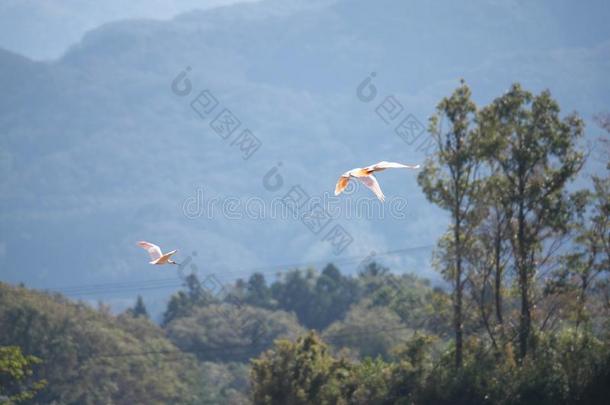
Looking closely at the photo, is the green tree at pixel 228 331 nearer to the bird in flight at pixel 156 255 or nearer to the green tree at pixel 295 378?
the green tree at pixel 295 378

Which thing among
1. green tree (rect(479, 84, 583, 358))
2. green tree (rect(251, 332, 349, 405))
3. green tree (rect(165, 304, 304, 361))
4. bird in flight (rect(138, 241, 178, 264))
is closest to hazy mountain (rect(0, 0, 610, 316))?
green tree (rect(165, 304, 304, 361))

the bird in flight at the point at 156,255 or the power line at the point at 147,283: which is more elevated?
the power line at the point at 147,283

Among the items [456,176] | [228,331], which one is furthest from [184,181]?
[456,176]

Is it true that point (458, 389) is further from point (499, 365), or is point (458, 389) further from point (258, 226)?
point (258, 226)

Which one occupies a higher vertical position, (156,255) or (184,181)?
(184,181)

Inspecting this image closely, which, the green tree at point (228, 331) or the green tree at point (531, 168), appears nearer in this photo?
the green tree at point (531, 168)

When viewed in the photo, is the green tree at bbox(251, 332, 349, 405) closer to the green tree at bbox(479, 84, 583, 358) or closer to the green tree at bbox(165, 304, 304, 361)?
the green tree at bbox(479, 84, 583, 358)

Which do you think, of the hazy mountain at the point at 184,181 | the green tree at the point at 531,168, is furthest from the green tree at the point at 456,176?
the hazy mountain at the point at 184,181

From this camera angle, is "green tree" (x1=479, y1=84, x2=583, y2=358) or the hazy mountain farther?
the hazy mountain

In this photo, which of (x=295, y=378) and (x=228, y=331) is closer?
(x=295, y=378)

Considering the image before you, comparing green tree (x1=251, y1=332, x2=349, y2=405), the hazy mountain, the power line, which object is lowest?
green tree (x1=251, y1=332, x2=349, y2=405)

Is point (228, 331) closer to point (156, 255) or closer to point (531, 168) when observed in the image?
point (531, 168)

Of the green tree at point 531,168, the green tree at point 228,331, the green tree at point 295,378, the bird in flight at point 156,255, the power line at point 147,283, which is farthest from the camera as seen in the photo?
the power line at point 147,283

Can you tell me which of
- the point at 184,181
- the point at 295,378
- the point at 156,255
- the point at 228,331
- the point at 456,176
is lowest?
the point at 295,378
